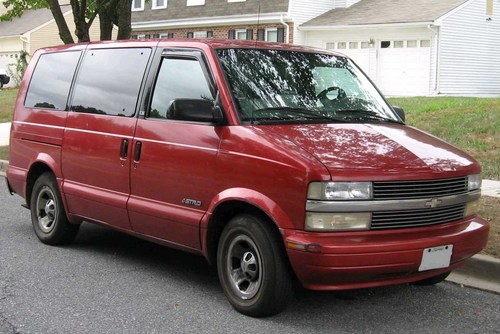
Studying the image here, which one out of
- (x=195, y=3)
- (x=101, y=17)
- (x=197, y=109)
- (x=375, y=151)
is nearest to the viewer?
(x=375, y=151)

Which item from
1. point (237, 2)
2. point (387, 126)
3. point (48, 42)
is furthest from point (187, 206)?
point (48, 42)

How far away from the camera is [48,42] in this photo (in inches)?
1646

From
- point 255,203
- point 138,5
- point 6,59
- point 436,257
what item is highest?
point 138,5

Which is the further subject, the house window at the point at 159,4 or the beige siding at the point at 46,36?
the beige siding at the point at 46,36

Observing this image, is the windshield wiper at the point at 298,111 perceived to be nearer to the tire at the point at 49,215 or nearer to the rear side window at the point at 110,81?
the rear side window at the point at 110,81

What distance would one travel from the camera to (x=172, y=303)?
4965 millimetres

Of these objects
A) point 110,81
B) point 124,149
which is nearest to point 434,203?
point 124,149

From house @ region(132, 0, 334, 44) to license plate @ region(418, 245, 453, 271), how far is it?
71.2 ft

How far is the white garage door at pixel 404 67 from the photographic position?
2464cm

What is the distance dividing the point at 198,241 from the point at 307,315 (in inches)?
38.9

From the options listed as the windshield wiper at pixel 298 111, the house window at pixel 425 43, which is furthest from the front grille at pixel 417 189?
the house window at pixel 425 43

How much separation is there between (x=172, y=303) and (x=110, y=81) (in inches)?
86.8

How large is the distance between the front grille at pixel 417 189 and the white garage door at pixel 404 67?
67.7 ft

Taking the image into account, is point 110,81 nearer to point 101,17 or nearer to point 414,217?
point 414,217
